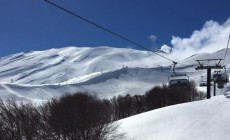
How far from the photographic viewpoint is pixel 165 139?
29.4 meters

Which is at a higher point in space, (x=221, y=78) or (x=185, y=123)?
(x=221, y=78)

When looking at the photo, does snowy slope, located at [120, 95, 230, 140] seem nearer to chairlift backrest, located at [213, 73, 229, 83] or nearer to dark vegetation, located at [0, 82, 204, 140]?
dark vegetation, located at [0, 82, 204, 140]

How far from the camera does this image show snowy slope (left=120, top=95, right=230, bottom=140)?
2742cm

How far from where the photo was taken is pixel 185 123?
105 ft

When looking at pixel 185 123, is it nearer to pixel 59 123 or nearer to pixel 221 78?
pixel 59 123

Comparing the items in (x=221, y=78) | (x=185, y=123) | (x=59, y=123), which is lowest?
(x=59, y=123)

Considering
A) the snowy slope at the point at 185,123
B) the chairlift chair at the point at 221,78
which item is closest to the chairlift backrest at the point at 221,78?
the chairlift chair at the point at 221,78

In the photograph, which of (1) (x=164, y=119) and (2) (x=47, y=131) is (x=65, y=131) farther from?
(1) (x=164, y=119)

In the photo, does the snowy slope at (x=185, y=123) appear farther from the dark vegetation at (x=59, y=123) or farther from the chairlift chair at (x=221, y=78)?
the chairlift chair at (x=221, y=78)

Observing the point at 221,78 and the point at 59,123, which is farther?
the point at 221,78

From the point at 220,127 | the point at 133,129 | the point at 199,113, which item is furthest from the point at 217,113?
the point at 133,129

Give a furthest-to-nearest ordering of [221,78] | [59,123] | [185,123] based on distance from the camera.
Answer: [221,78] → [59,123] → [185,123]

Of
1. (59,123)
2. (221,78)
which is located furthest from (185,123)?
(221,78)

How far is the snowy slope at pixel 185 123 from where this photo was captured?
1080 inches
